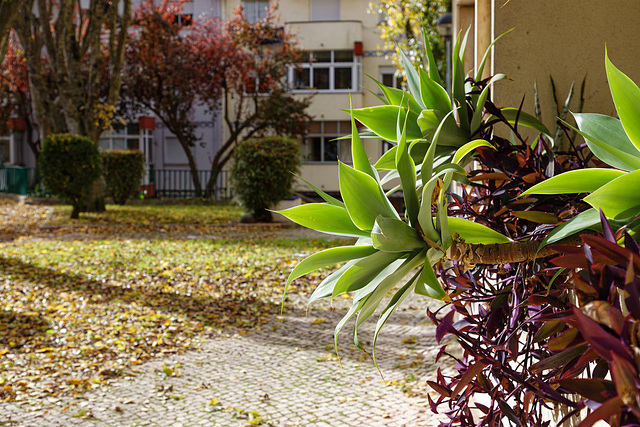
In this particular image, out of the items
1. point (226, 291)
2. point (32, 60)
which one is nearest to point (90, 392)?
point (226, 291)

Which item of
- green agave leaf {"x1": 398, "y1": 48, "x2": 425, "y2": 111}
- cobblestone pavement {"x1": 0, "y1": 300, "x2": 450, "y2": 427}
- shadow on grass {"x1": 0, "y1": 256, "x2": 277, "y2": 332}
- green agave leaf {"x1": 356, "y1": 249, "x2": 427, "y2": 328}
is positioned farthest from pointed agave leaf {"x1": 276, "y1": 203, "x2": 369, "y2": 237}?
shadow on grass {"x1": 0, "y1": 256, "x2": 277, "y2": 332}

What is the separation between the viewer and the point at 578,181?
3.62 feet

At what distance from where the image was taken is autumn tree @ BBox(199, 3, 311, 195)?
942 inches

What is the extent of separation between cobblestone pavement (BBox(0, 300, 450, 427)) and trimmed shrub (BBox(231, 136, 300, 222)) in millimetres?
9749

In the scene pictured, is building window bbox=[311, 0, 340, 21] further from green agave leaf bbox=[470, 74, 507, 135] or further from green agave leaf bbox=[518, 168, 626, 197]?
green agave leaf bbox=[518, 168, 626, 197]

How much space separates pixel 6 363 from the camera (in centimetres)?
507

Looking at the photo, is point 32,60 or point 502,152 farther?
point 32,60

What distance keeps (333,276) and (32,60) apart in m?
19.0

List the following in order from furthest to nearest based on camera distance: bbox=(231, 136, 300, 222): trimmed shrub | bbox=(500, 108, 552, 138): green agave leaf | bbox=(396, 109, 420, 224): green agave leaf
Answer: bbox=(231, 136, 300, 222): trimmed shrub → bbox=(500, 108, 552, 138): green agave leaf → bbox=(396, 109, 420, 224): green agave leaf

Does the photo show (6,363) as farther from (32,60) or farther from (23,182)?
(23,182)

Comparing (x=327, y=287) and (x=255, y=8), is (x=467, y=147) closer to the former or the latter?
(x=327, y=287)

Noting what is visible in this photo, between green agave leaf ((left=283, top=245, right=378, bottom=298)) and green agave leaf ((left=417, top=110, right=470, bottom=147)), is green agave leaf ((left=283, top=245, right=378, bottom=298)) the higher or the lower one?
the lower one

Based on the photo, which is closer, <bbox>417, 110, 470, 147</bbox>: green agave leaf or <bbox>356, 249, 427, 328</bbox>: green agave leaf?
<bbox>356, 249, 427, 328</bbox>: green agave leaf

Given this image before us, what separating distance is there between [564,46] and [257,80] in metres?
24.0
